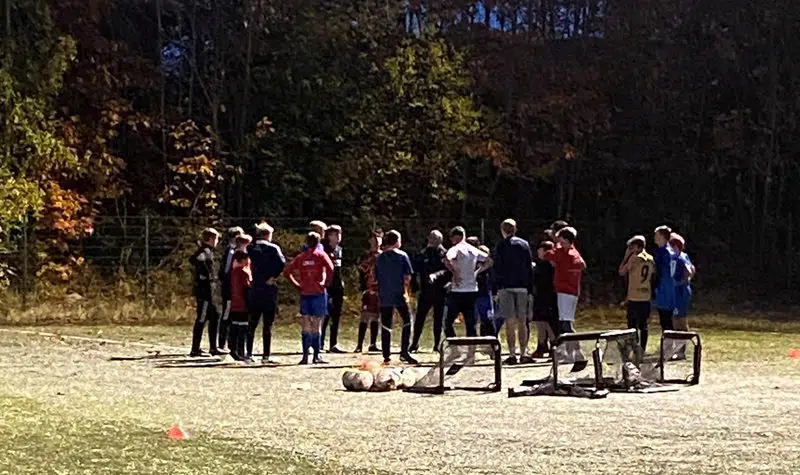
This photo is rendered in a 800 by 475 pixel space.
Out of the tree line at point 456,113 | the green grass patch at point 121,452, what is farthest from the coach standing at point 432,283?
the tree line at point 456,113

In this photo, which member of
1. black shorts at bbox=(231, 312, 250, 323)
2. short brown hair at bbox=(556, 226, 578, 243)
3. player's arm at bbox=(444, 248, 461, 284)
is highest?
short brown hair at bbox=(556, 226, 578, 243)

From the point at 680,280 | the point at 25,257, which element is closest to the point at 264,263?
the point at 680,280

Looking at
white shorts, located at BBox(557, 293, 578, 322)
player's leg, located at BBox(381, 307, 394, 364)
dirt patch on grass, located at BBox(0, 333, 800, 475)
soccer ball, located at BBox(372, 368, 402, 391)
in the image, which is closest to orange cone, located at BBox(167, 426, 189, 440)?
dirt patch on grass, located at BBox(0, 333, 800, 475)

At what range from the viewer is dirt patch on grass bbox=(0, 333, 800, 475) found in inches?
361

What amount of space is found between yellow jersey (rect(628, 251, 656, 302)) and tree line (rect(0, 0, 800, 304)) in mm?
17022

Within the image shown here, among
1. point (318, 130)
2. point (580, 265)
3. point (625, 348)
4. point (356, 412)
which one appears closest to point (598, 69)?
point (318, 130)

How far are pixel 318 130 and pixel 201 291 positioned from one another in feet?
56.5

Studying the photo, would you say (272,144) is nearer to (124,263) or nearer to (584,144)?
(124,263)

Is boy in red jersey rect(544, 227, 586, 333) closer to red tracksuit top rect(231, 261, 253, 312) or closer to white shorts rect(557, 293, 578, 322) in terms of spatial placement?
white shorts rect(557, 293, 578, 322)

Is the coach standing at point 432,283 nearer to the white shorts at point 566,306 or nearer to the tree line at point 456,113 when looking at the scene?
the white shorts at point 566,306

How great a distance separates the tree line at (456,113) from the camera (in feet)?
108

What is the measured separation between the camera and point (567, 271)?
16.4 metres

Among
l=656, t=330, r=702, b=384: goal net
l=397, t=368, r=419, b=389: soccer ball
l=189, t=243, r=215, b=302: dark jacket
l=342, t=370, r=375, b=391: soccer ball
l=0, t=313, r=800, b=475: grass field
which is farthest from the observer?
l=189, t=243, r=215, b=302: dark jacket

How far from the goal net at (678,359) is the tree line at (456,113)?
727 inches
